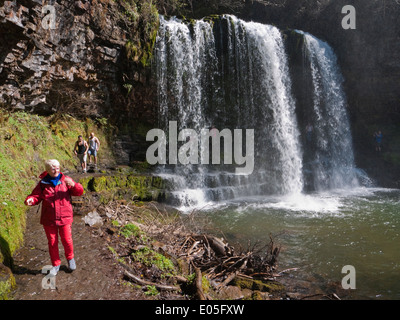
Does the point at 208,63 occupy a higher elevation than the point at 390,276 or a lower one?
higher

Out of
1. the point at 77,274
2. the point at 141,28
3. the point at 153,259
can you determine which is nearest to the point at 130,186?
the point at 153,259

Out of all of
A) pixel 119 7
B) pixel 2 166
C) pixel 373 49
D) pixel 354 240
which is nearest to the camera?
pixel 2 166

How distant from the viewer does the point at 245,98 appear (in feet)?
50.7

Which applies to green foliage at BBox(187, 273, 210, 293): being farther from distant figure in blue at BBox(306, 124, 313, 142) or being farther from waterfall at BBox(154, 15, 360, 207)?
distant figure in blue at BBox(306, 124, 313, 142)

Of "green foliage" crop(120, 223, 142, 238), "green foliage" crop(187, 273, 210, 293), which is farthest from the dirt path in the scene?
"green foliage" crop(187, 273, 210, 293)

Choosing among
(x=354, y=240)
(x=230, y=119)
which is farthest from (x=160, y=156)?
(x=354, y=240)

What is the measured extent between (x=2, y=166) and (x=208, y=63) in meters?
11.5

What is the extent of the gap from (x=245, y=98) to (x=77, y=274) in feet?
45.4

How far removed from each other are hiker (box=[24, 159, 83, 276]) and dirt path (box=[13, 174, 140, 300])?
0.90ft

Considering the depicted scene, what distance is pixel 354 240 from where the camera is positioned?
22.9 feet

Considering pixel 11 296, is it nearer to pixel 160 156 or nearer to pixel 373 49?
pixel 160 156

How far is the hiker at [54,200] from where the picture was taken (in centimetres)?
320

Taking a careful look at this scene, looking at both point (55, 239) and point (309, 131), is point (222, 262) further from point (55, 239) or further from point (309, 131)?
point (309, 131)

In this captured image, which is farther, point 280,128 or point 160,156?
point 280,128
